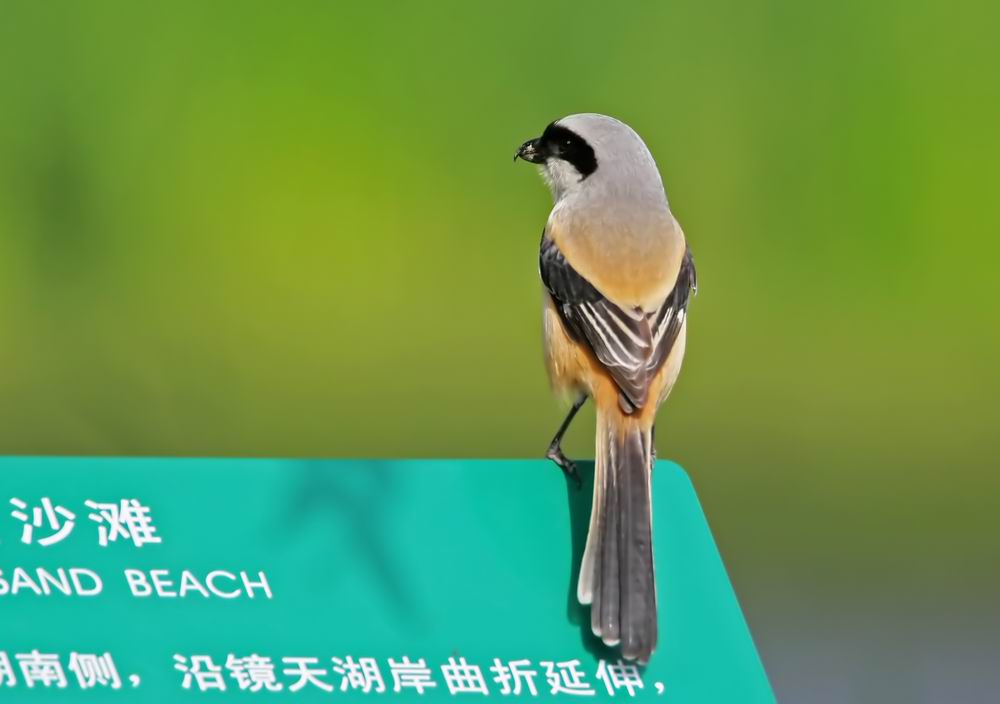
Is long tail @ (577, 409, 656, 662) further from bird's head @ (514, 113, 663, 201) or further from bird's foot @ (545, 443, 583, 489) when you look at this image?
bird's head @ (514, 113, 663, 201)

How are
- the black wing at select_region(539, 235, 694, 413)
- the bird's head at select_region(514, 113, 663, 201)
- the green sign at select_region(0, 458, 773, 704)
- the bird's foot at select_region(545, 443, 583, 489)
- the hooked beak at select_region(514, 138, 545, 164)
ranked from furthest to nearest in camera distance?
1. the hooked beak at select_region(514, 138, 545, 164)
2. the bird's head at select_region(514, 113, 663, 201)
3. the black wing at select_region(539, 235, 694, 413)
4. the bird's foot at select_region(545, 443, 583, 489)
5. the green sign at select_region(0, 458, 773, 704)

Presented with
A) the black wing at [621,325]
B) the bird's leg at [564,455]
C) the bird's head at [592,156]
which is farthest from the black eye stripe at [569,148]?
the bird's leg at [564,455]

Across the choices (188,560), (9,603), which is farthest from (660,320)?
(9,603)

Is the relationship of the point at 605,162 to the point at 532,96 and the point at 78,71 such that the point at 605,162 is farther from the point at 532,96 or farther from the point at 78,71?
the point at 78,71

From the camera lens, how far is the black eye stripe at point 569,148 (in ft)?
9.25

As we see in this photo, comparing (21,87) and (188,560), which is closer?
(188,560)

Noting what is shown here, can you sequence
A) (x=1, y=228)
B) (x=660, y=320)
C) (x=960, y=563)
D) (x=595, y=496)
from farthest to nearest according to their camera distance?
(x=1, y=228)
(x=960, y=563)
(x=660, y=320)
(x=595, y=496)

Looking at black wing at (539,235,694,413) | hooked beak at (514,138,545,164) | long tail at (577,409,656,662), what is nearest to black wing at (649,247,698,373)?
black wing at (539,235,694,413)

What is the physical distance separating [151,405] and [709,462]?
155 centimetres

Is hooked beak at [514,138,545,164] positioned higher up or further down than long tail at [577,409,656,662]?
higher up

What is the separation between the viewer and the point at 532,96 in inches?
163

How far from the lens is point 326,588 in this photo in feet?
A: 6.70

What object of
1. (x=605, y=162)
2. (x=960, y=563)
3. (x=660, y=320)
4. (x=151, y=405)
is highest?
(x=605, y=162)

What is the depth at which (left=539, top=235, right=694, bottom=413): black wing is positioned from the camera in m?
2.36
